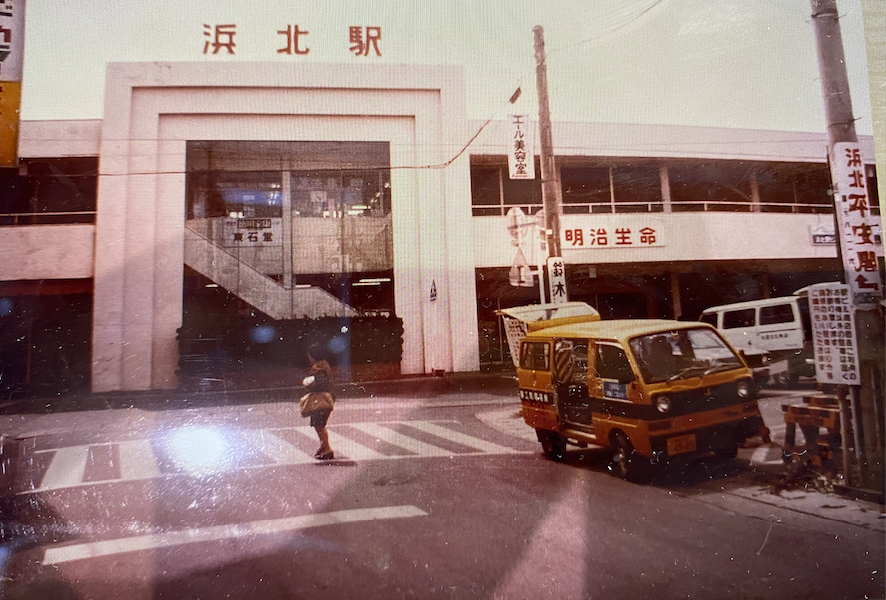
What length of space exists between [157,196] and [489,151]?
1206mm

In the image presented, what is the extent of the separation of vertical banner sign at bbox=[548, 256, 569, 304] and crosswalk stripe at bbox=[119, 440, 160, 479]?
4.99 feet

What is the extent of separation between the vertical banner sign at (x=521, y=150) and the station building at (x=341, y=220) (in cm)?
3

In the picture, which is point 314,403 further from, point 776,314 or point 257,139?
point 776,314

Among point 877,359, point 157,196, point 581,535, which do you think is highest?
point 157,196

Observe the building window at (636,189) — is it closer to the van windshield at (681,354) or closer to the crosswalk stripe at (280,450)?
the van windshield at (681,354)

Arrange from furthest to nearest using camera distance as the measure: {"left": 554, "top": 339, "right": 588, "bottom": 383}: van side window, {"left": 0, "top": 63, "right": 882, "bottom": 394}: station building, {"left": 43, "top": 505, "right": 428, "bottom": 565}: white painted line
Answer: {"left": 554, "top": 339, "right": 588, "bottom": 383}: van side window → {"left": 0, "top": 63, "right": 882, "bottom": 394}: station building → {"left": 43, "top": 505, "right": 428, "bottom": 565}: white painted line

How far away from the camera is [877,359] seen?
6.26 feet

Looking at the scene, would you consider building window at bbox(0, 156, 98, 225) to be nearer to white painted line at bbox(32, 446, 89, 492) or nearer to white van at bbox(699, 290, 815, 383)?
white painted line at bbox(32, 446, 89, 492)

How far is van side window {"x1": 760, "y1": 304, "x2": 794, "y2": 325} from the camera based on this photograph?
1750mm

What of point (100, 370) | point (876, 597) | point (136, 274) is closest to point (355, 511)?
point (100, 370)

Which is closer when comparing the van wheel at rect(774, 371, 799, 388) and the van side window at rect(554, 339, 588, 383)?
the van side window at rect(554, 339, 588, 383)

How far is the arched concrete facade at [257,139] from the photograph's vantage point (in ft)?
4.93

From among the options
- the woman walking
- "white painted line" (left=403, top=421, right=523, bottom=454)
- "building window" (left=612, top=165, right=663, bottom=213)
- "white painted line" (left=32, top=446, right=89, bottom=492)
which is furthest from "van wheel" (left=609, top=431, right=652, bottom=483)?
"white painted line" (left=32, top=446, right=89, bottom=492)

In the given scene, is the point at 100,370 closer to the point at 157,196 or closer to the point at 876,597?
the point at 157,196
